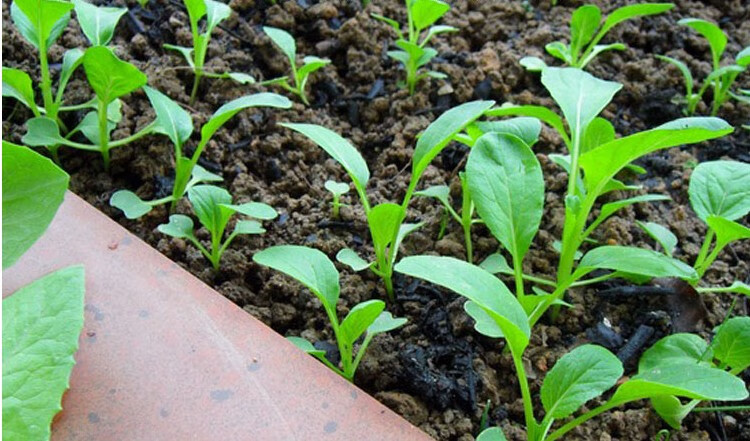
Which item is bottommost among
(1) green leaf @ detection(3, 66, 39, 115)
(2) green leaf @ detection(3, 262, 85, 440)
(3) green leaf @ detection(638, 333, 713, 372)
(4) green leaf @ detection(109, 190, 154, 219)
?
(3) green leaf @ detection(638, 333, 713, 372)

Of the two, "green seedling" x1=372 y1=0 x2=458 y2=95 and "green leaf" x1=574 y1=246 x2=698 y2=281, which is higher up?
"green seedling" x1=372 y1=0 x2=458 y2=95

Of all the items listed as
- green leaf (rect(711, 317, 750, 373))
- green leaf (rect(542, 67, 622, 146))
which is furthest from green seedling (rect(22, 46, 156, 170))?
green leaf (rect(711, 317, 750, 373))

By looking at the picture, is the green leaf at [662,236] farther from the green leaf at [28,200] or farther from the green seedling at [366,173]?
the green leaf at [28,200]

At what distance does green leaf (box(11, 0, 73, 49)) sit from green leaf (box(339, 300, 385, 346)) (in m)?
0.58

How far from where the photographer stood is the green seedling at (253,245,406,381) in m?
0.86

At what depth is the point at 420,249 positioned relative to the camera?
109cm

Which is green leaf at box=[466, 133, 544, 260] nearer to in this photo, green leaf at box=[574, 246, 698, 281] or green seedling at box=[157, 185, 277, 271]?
green leaf at box=[574, 246, 698, 281]

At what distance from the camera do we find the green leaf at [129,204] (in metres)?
1.00

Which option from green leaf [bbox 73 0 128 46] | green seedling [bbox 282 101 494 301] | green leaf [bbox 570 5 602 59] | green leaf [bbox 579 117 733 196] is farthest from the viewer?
green leaf [bbox 570 5 602 59]

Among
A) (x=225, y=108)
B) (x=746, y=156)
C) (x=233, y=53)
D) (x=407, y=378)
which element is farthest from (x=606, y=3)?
(x=407, y=378)

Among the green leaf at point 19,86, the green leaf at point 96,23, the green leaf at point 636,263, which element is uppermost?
the green leaf at point 96,23

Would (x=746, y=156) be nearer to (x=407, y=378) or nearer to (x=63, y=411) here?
(x=407, y=378)

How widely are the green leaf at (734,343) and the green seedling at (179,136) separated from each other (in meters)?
0.59

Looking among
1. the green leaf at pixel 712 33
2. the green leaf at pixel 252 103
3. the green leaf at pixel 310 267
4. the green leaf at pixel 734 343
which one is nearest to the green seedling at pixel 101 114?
the green leaf at pixel 252 103
